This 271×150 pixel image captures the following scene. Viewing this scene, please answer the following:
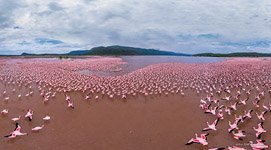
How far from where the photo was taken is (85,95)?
932 inches

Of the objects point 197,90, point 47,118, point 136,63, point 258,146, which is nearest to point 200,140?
point 258,146

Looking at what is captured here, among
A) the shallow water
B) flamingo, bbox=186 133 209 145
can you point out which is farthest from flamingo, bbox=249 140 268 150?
the shallow water

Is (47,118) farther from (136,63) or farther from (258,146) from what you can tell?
(136,63)

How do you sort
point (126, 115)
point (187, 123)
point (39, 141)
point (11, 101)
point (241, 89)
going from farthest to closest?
point (241, 89) → point (11, 101) → point (126, 115) → point (187, 123) → point (39, 141)

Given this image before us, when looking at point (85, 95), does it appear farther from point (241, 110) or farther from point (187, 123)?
Answer: point (241, 110)

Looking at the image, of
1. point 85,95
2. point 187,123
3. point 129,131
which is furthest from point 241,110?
point 85,95

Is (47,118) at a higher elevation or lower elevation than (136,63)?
lower

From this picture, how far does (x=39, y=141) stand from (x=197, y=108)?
1002cm

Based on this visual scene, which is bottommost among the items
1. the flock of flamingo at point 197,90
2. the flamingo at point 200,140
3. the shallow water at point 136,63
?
the flamingo at point 200,140

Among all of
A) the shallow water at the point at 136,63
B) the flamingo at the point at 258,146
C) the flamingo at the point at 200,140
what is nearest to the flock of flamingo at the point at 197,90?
the flamingo at the point at 200,140

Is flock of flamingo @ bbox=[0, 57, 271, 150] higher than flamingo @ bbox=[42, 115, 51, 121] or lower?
higher

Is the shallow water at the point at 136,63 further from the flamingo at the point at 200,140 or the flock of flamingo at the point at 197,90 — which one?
the flamingo at the point at 200,140

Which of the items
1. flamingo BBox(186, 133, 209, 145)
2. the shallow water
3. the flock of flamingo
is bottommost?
flamingo BBox(186, 133, 209, 145)

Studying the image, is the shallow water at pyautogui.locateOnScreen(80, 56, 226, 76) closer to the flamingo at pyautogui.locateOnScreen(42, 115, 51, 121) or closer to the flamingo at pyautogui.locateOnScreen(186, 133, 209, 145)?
the flamingo at pyautogui.locateOnScreen(42, 115, 51, 121)
